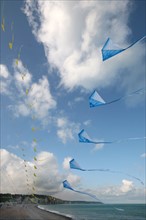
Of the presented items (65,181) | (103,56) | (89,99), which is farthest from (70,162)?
(103,56)

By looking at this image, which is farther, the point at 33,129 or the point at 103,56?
the point at 33,129

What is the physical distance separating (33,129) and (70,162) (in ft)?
15.4

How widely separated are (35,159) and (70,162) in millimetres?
3208

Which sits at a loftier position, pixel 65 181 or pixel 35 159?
pixel 35 159

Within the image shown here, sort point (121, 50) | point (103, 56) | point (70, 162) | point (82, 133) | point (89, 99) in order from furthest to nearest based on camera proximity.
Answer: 1. point (70, 162)
2. point (82, 133)
3. point (89, 99)
4. point (103, 56)
5. point (121, 50)

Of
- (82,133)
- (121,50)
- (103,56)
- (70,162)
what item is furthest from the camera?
(70,162)

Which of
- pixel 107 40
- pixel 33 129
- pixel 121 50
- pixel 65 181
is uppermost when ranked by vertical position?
pixel 107 40

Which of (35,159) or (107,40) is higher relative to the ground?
(107,40)

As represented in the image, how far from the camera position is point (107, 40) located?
11.8 meters

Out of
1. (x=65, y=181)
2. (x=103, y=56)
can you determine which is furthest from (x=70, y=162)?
(x=103, y=56)

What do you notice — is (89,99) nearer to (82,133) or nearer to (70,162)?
(82,133)

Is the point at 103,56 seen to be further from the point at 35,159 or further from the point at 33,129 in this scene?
the point at 35,159

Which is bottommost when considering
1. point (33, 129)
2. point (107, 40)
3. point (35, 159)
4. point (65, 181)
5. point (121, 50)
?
point (65, 181)

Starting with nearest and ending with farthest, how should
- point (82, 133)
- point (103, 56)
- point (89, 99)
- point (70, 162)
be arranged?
point (103, 56) < point (89, 99) < point (82, 133) < point (70, 162)
